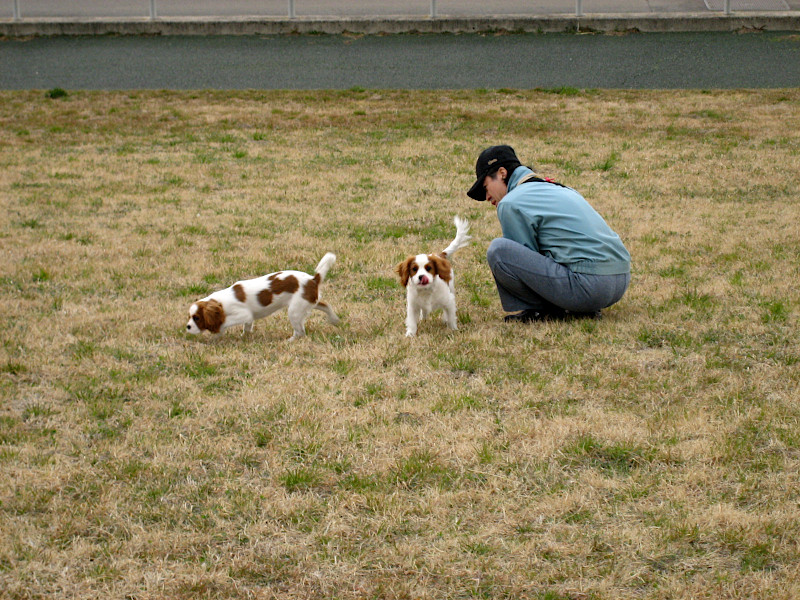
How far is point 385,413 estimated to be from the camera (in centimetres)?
472

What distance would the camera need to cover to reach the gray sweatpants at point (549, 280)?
596 centimetres

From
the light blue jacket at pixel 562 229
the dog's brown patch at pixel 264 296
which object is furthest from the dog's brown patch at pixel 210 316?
the light blue jacket at pixel 562 229

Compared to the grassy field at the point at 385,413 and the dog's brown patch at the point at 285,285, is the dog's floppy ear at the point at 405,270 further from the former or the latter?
the dog's brown patch at the point at 285,285

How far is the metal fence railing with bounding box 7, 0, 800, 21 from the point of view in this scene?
20.0m

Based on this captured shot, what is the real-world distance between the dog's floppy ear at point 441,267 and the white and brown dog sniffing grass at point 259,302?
2.34 feet

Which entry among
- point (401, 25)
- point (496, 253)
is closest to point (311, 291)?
point (496, 253)

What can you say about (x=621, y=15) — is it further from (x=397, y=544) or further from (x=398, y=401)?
(x=397, y=544)

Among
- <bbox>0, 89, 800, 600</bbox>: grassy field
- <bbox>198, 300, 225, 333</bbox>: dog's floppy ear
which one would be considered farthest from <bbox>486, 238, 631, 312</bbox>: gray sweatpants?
<bbox>198, 300, 225, 333</bbox>: dog's floppy ear

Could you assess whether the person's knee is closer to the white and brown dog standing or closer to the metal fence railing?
the white and brown dog standing

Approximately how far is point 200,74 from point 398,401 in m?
15.0

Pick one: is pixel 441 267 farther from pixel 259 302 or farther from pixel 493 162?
pixel 259 302

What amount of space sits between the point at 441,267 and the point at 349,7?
1671cm

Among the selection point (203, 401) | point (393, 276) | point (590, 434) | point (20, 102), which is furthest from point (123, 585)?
point (20, 102)

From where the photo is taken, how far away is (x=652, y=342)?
5.73m
